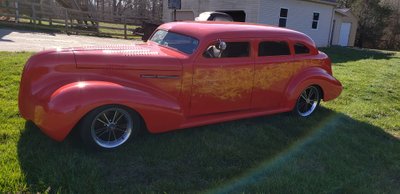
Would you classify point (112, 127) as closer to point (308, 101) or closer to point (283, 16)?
point (308, 101)

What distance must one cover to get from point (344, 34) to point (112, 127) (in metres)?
31.7

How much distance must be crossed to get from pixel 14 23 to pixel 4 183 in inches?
734

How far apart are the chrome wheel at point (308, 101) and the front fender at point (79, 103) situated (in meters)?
3.10

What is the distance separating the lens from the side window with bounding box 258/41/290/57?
5508 millimetres

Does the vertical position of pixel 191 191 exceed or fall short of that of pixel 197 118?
it falls short

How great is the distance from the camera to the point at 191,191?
11.8 feet

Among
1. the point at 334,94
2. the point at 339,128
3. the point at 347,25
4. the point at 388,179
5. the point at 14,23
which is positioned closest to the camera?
the point at 388,179

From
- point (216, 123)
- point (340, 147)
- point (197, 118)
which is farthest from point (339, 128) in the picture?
point (197, 118)

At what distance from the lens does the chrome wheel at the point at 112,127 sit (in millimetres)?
4188

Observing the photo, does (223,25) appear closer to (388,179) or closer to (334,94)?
(334,94)

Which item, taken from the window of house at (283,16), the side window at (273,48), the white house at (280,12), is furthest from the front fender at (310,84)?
the window of house at (283,16)

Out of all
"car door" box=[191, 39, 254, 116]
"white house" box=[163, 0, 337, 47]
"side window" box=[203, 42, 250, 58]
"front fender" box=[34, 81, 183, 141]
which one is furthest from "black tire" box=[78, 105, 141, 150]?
"white house" box=[163, 0, 337, 47]

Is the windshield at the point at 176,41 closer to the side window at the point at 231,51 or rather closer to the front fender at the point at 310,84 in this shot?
the side window at the point at 231,51

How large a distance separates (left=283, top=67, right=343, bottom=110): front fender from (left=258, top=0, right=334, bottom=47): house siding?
46.0 ft
